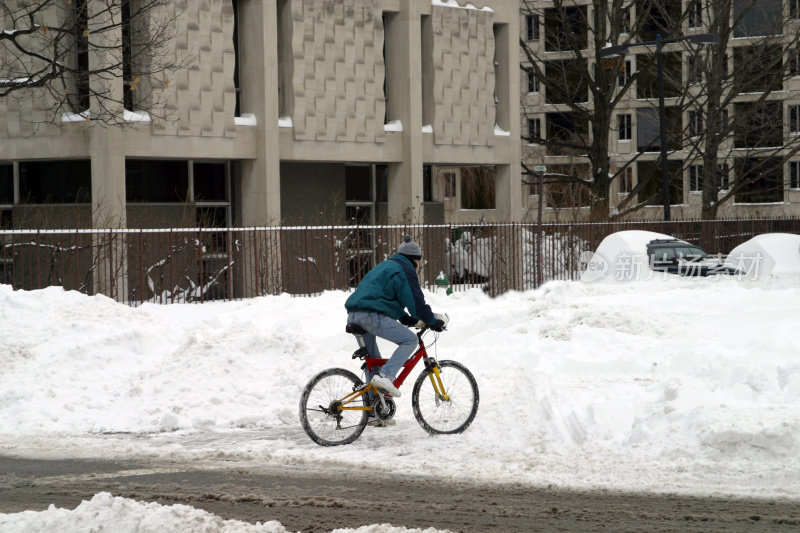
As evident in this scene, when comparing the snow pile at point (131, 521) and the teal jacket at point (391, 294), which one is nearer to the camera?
the snow pile at point (131, 521)

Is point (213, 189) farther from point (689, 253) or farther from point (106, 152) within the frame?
point (689, 253)

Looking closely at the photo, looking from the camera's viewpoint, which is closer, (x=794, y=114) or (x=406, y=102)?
(x=406, y=102)

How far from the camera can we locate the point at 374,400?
34.5 feet

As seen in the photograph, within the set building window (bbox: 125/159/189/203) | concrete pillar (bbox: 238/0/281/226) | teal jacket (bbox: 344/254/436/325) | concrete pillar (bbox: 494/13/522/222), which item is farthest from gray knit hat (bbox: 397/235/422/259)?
concrete pillar (bbox: 494/13/522/222)

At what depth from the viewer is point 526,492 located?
822cm

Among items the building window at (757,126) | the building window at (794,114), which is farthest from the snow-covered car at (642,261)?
the building window at (794,114)

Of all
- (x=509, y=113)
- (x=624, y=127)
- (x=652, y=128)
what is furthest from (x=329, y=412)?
(x=624, y=127)

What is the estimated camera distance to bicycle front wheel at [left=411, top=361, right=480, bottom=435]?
416 inches

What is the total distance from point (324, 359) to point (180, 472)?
4852 mm

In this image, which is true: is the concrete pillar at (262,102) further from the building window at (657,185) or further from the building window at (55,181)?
the building window at (657,185)

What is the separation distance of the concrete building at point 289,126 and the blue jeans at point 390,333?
19438mm

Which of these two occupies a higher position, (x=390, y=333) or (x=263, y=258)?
(x=263, y=258)

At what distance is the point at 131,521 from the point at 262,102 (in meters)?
28.6

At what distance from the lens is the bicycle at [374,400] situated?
1027 cm
